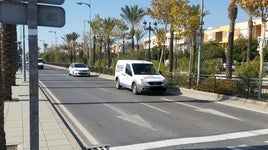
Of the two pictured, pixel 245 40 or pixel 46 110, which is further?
pixel 245 40

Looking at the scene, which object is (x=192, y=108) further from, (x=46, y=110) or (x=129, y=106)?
(x=46, y=110)

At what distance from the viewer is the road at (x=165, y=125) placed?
357 inches

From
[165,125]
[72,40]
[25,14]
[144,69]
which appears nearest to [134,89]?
[144,69]

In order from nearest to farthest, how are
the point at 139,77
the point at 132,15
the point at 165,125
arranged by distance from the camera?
the point at 165,125 < the point at 139,77 < the point at 132,15

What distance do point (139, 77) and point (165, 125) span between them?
10.4 m

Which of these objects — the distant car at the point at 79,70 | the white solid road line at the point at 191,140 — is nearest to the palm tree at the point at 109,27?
the distant car at the point at 79,70

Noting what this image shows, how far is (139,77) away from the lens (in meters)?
21.7

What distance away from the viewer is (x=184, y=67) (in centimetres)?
3066

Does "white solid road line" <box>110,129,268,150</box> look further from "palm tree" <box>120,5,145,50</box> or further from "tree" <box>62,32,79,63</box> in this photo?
"tree" <box>62,32,79,63</box>

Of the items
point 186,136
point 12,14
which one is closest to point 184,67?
point 186,136

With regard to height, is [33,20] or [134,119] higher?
[33,20]

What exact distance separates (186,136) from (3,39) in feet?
36.2

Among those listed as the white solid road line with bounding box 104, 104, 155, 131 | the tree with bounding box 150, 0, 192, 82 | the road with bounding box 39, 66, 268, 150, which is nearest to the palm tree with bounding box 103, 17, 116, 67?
the tree with bounding box 150, 0, 192, 82

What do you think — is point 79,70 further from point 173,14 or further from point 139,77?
point 139,77
